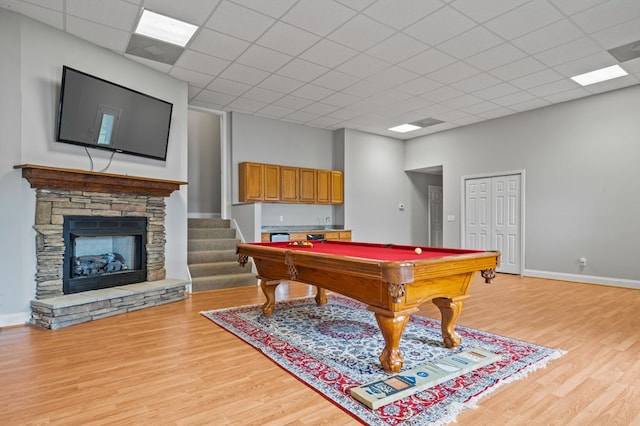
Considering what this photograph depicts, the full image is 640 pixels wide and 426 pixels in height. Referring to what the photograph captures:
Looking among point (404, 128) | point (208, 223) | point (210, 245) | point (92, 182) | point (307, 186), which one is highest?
point (404, 128)

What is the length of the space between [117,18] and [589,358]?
5.18 metres

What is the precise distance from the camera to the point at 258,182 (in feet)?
22.2

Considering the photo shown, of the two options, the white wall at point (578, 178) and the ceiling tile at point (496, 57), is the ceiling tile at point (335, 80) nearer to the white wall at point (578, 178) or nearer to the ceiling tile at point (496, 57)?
the ceiling tile at point (496, 57)

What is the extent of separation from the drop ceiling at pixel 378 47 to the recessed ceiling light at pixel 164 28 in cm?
10

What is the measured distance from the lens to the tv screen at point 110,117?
3854 millimetres

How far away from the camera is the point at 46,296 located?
368 cm

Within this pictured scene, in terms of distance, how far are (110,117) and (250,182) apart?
2.79 meters

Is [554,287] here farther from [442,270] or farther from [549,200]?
[442,270]

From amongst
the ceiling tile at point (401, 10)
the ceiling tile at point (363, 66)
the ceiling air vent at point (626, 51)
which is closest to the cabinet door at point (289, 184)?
the ceiling tile at point (363, 66)

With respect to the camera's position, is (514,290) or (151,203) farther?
(514,290)

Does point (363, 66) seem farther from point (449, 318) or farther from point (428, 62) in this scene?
point (449, 318)

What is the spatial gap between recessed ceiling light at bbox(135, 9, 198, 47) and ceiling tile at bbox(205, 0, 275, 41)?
284 mm

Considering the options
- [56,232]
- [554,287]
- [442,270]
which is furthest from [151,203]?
[554,287]

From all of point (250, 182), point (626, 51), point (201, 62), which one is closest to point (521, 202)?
point (626, 51)
